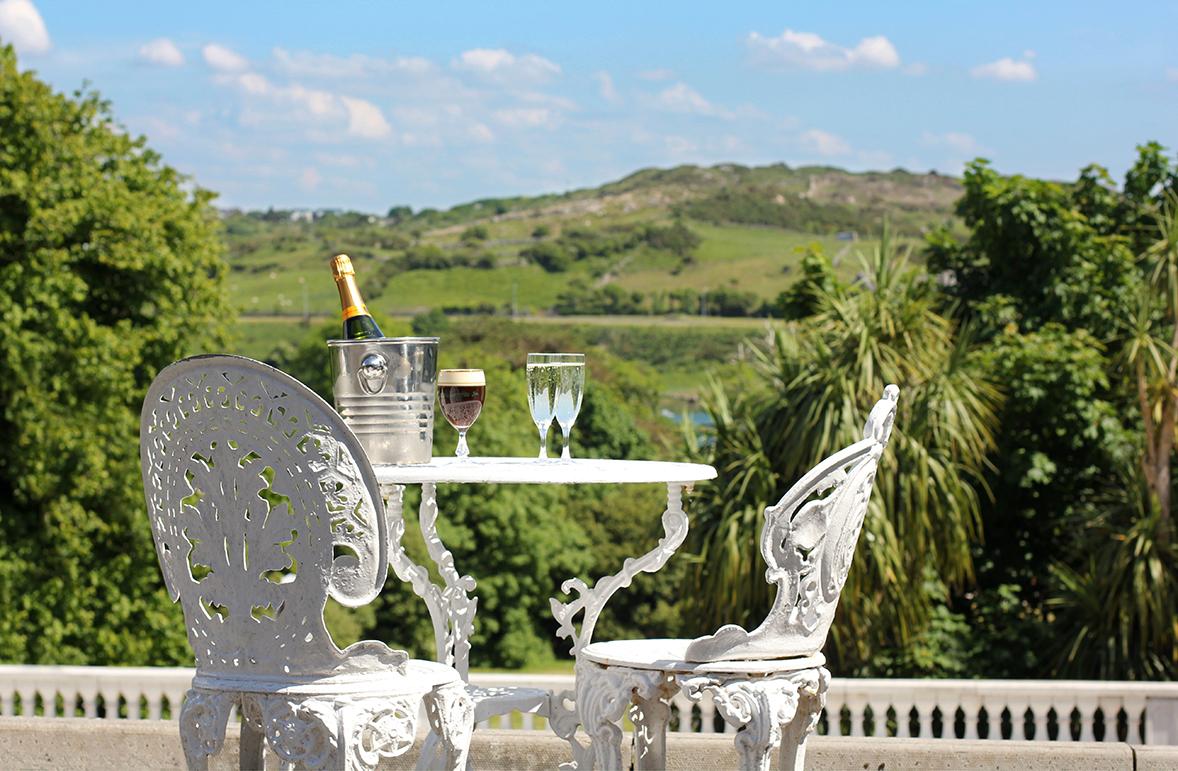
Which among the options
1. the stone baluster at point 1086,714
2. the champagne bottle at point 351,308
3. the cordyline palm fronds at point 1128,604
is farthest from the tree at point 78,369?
the champagne bottle at point 351,308

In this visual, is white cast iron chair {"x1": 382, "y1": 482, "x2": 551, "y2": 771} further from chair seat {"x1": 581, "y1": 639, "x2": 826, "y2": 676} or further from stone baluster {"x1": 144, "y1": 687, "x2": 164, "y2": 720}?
stone baluster {"x1": 144, "y1": 687, "x2": 164, "y2": 720}

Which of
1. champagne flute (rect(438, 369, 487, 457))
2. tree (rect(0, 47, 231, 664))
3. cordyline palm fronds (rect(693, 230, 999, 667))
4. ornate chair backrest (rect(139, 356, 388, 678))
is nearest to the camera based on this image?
ornate chair backrest (rect(139, 356, 388, 678))

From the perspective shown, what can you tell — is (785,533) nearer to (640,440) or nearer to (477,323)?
(640,440)

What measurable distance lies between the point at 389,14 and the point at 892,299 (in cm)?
3961

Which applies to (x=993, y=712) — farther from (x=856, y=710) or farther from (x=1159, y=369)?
(x=1159, y=369)

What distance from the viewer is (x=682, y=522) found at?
11.1 ft

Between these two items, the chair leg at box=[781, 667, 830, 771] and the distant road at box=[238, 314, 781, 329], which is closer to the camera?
the chair leg at box=[781, 667, 830, 771]

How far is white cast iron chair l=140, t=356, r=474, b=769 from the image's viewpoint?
2564 mm

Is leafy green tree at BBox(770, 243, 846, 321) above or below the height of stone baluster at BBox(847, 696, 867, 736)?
above

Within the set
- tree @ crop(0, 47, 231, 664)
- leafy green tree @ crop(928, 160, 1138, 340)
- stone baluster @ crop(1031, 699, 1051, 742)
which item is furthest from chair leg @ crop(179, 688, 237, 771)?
tree @ crop(0, 47, 231, 664)

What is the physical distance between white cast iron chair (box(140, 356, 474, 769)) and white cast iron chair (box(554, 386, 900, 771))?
0.44 metres

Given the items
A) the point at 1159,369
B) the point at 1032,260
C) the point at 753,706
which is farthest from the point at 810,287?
the point at 753,706

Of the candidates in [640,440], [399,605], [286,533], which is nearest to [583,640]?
[286,533]

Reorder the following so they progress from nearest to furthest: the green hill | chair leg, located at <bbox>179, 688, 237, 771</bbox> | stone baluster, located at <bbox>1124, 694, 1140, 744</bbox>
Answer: chair leg, located at <bbox>179, 688, 237, 771</bbox> → stone baluster, located at <bbox>1124, 694, 1140, 744</bbox> → the green hill
